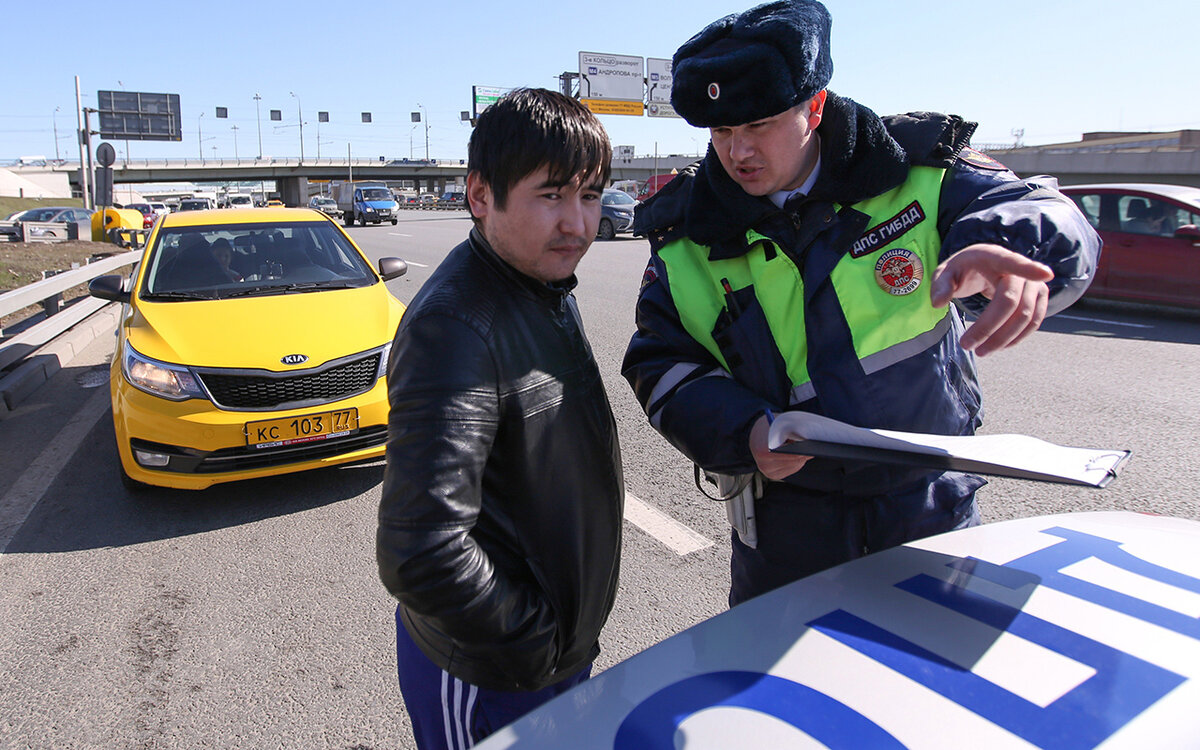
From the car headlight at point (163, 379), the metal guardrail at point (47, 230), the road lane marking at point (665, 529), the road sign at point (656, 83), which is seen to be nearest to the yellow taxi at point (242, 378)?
the car headlight at point (163, 379)

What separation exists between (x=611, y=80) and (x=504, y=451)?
124ft

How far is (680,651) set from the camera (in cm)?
112

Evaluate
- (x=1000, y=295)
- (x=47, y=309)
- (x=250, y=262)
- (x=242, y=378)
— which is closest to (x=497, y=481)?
(x=1000, y=295)

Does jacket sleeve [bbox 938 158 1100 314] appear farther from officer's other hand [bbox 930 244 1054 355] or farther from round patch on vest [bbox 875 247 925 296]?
officer's other hand [bbox 930 244 1054 355]

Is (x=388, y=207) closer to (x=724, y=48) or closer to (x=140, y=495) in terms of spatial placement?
(x=140, y=495)

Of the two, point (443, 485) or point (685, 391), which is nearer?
point (443, 485)

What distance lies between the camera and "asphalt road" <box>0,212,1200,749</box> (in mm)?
2527

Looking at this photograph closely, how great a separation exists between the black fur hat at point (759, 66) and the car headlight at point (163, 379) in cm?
348

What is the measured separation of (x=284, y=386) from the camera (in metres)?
4.15

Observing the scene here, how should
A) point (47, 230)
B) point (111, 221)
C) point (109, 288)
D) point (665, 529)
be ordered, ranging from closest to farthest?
point (665, 529) < point (109, 288) < point (111, 221) < point (47, 230)

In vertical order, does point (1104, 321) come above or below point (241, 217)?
below

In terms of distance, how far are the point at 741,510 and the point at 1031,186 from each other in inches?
33.1

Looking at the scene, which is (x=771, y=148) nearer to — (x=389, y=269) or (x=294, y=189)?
(x=389, y=269)

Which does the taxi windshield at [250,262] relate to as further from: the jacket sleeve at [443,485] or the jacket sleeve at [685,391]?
the jacket sleeve at [443,485]
